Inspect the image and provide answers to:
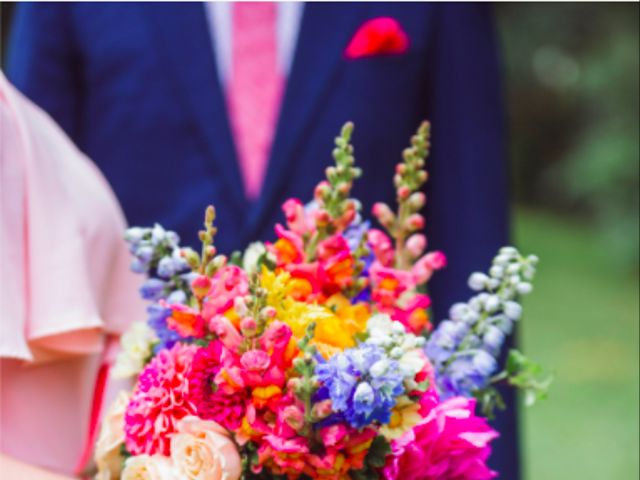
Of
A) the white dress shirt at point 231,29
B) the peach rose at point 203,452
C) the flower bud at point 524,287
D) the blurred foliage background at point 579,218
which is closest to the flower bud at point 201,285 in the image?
the peach rose at point 203,452

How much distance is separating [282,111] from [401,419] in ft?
2.96

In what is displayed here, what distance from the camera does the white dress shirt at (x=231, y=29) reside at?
72.3 inches

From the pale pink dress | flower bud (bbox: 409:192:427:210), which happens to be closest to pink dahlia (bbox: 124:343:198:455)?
the pale pink dress

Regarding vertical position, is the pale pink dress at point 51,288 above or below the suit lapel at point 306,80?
below

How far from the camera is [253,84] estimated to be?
71.9 inches

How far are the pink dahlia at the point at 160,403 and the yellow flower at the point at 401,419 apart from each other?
19 cm

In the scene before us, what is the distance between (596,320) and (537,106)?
368cm

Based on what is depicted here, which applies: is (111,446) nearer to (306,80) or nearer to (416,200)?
(416,200)

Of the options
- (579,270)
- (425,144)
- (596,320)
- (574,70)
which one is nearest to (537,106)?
(574,70)

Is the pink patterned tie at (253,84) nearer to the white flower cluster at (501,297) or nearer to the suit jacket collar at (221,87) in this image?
the suit jacket collar at (221,87)

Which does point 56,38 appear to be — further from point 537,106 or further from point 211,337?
point 537,106

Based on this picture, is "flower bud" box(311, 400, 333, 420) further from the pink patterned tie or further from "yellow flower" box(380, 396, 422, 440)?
the pink patterned tie

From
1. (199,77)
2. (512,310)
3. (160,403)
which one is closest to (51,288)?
(160,403)

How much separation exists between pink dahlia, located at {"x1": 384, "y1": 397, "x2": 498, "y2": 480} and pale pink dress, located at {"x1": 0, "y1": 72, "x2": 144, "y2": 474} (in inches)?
18.0
